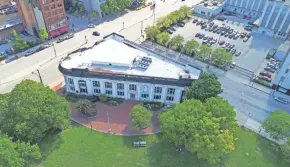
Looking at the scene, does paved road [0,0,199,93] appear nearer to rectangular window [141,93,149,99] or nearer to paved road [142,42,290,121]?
rectangular window [141,93,149,99]

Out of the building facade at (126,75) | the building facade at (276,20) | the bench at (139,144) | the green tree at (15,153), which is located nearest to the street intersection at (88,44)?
the building facade at (126,75)

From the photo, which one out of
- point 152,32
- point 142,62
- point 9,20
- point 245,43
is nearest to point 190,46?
point 152,32

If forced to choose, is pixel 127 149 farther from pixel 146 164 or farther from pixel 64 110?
pixel 64 110

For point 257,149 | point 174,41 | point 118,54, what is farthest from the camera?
point 174,41

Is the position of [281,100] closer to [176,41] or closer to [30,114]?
[176,41]

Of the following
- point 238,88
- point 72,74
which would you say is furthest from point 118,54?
point 238,88

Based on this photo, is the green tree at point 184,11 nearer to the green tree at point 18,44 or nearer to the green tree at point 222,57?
the green tree at point 222,57
